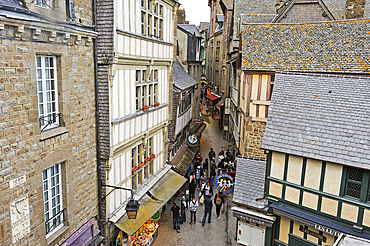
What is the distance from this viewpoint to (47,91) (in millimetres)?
6211

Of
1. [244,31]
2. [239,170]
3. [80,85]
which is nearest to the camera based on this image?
[80,85]

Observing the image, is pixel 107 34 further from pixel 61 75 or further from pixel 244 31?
pixel 244 31

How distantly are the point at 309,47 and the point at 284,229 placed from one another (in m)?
8.69

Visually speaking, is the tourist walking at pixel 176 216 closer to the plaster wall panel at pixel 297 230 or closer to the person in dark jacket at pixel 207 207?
the person in dark jacket at pixel 207 207

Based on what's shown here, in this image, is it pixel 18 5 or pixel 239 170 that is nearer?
pixel 18 5

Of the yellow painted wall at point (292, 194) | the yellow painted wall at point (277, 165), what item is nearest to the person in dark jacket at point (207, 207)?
the yellow painted wall at point (277, 165)

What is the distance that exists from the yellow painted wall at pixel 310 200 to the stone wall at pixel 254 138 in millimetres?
6518

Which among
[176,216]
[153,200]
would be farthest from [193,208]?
[153,200]

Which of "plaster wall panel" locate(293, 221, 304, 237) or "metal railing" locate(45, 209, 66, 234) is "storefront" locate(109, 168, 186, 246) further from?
"plaster wall panel" locate(293, 221, 304, 237)

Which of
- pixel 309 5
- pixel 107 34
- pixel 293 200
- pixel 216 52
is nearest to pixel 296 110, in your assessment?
pixel 293 200

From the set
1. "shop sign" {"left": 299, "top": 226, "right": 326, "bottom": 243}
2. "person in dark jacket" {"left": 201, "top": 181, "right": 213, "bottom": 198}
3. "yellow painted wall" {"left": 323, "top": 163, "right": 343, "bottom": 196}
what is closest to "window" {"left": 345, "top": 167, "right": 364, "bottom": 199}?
"yellow painted wall" {"left": 323, "top": 163, "right": 343, "bottom": 196}

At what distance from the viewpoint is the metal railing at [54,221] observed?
647cm

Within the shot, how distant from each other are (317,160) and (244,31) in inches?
352

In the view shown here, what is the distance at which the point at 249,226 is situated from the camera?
29.8 feet
